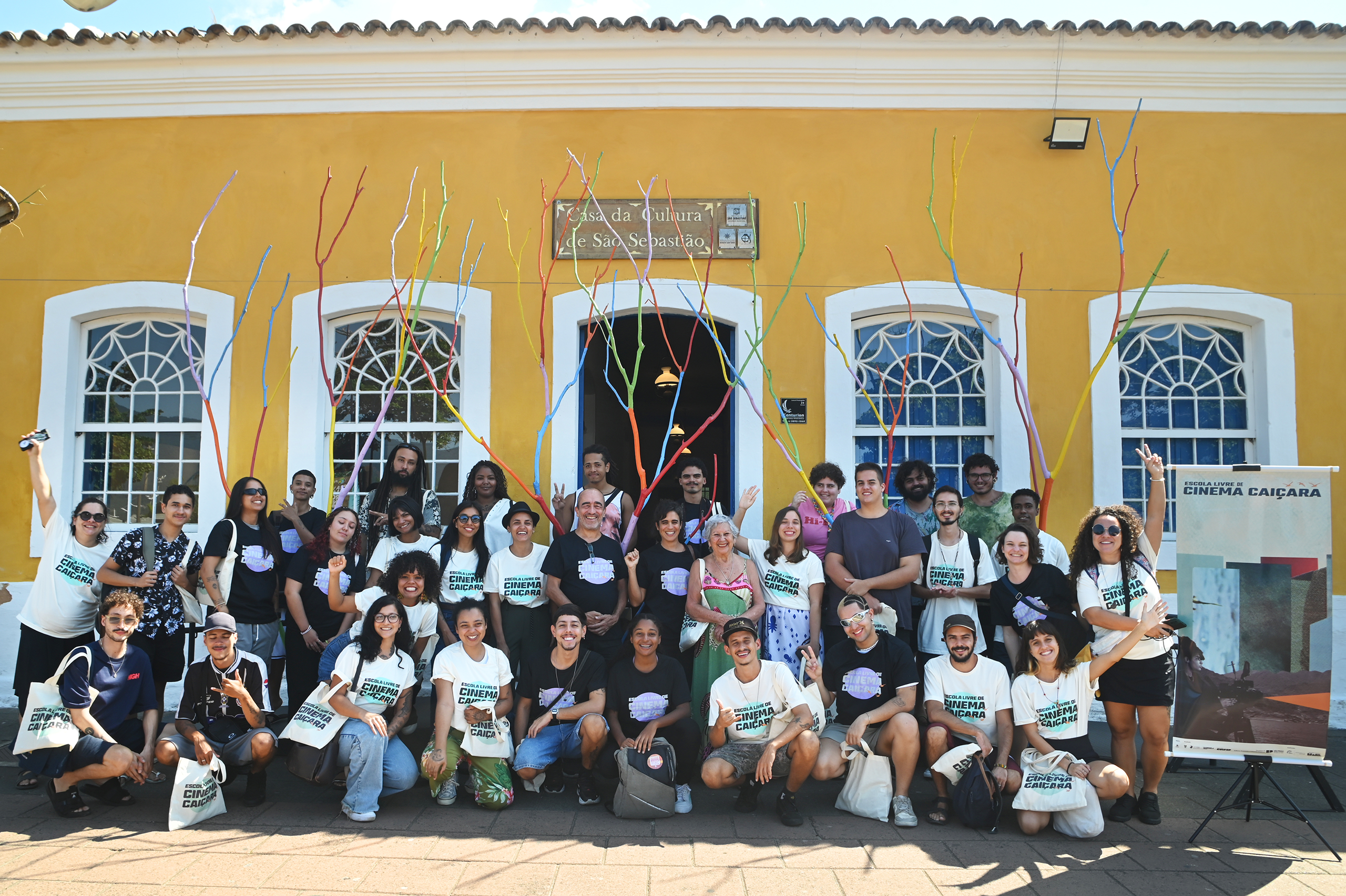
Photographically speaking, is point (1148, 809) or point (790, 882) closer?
point (790, 882)

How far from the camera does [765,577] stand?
4934 mm

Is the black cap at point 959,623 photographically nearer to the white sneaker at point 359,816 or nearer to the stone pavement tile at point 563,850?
the stone pavement tile at point 563,850

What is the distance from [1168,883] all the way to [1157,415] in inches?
150

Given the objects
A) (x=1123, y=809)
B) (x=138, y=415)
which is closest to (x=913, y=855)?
(x=1123, y=809)

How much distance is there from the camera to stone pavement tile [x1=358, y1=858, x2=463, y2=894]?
3367 millimetres

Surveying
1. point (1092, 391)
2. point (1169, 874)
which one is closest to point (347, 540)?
point (1169, 874)

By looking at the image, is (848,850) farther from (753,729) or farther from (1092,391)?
(1092,391)

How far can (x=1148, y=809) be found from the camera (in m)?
4.20

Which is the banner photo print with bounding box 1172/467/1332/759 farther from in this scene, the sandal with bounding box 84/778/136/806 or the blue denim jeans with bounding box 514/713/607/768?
the sandal with bounding box 84/778/136/806

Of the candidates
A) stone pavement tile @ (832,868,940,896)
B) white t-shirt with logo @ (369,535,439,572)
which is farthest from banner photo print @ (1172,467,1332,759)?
white t-shirt with logo @ (369,535,439,572)

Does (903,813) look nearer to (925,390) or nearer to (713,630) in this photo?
(713,630)

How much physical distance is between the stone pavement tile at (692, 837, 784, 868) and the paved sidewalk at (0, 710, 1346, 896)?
0.01m

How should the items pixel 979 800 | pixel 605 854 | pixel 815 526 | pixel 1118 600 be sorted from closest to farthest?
pixel 605 854 → pixel 979 800 → pixel 1118 600 → pixel 815 526

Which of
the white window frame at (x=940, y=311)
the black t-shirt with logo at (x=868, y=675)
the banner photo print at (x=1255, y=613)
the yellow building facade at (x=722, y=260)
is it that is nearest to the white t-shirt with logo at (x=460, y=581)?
the yellow building facade at (x=722, y=260)
